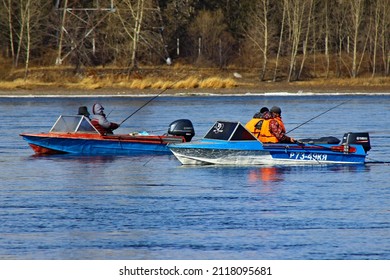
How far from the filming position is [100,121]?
30.9 meters

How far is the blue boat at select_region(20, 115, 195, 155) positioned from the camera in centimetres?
3078

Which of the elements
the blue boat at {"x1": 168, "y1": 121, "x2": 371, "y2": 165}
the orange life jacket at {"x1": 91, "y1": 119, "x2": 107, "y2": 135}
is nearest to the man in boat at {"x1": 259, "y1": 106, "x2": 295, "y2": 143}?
the blue boat at {"x1": 168, "y1": 121, "x2": 371, "y2": 165}

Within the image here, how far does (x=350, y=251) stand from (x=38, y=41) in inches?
2324

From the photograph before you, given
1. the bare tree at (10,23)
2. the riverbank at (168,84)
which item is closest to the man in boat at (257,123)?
the riverbank at (168,84)

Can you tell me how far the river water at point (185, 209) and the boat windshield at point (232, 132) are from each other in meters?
0.75

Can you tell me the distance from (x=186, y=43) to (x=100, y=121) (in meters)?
47.4

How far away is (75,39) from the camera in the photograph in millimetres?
74062

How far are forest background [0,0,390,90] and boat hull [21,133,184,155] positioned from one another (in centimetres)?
3815

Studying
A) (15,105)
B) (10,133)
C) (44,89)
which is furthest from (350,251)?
(44,89)

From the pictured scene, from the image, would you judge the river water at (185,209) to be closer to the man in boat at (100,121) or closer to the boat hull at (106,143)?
the boat hull at (106,143)

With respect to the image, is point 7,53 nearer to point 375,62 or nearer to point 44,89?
point 44,89

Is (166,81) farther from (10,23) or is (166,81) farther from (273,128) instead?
(273,128)

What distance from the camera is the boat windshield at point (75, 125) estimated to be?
30922 millimetres

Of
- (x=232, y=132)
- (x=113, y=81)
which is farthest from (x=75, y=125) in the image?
(x=113, y=81)
